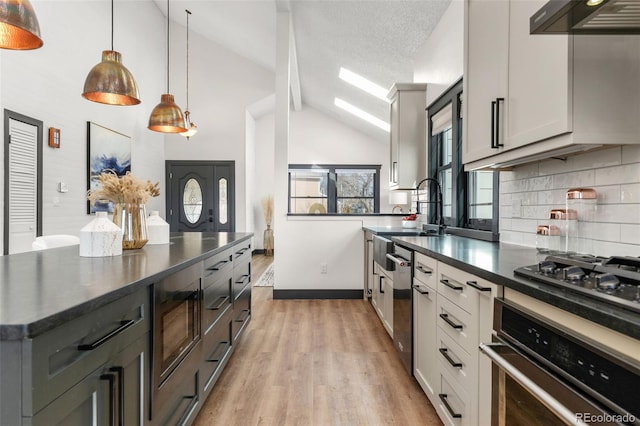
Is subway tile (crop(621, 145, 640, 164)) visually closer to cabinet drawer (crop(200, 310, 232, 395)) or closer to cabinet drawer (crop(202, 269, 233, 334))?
cabinet drawer (crop(202, 269, 233, 334))

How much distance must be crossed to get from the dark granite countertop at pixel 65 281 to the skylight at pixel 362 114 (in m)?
6.43

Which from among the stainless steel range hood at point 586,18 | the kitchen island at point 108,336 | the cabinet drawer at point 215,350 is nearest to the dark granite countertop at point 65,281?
the kitchen island at point 108,336

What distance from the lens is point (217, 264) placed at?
7.43 ft

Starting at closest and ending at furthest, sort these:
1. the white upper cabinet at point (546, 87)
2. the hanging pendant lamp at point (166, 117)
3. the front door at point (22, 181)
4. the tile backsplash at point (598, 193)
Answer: the white upper cabinet at point (546, 87)
the tile backsplash at point (598, 193)
the hanging pendant lamp at point (166, 117)
the front door at point (22, 181)

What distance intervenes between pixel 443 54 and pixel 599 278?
9.60 ft

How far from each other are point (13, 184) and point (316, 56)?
434 centimetres

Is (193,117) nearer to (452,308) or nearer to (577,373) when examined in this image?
(452,308)

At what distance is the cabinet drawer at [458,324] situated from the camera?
4.94 ft

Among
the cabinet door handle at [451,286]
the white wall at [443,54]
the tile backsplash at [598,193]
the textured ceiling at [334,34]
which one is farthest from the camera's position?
the textured ceiling at [334,34]

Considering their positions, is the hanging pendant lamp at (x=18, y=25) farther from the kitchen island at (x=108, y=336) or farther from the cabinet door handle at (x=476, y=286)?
the cabinet door handle at (x=476, y=286)

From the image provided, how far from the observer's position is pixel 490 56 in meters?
1.88

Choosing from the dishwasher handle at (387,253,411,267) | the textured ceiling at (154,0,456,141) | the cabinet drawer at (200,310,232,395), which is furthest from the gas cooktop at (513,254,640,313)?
the textured ceiling at (154,0,456,141)

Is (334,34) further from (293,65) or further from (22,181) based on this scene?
(22,181)

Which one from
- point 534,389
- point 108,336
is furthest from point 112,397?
point 534,389
